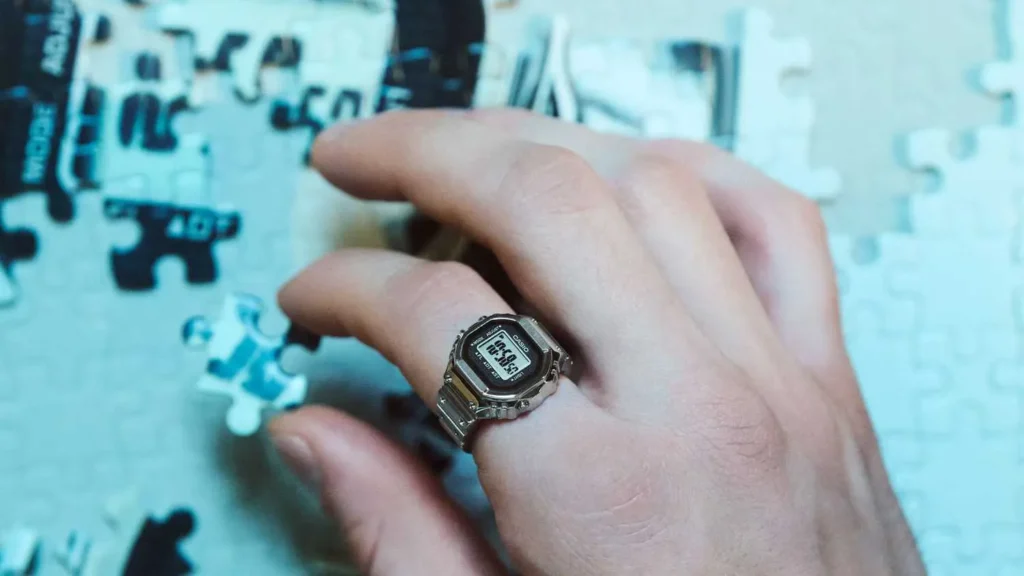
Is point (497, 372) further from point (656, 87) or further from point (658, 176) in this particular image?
point (656, 87)

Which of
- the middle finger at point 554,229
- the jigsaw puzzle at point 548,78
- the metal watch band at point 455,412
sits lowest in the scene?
the metal watch band at point 455,412

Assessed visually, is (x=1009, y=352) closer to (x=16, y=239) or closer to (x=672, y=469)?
(x=672, y=469)

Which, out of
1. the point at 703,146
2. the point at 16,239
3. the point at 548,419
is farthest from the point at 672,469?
the point at 16,239

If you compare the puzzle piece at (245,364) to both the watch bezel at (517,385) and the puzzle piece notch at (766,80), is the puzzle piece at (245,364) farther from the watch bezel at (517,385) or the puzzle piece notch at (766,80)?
the puzzle piece notch at (766,80)

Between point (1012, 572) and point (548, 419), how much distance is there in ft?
1.69

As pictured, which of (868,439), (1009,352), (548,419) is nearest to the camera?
(548,419)

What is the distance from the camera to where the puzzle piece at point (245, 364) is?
634 millimetres

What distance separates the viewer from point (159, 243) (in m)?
0.65

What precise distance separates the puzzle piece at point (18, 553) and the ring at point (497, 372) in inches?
15.8

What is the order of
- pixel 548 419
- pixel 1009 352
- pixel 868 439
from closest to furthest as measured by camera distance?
pixel 548 419
pixel 868 439
pixel 1009 352

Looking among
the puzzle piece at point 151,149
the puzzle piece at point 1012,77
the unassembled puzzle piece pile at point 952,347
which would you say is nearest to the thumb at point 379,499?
the puzzle piece at point 151,149

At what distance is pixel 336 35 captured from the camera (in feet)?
2.24

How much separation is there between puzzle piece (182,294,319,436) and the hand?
0.07 m

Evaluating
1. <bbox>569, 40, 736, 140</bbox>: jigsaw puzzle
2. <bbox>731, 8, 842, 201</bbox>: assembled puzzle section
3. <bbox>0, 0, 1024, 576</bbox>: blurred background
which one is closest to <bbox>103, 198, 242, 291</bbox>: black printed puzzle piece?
<bbox>0, 0, 1024, 576</bbox>: blurred background
